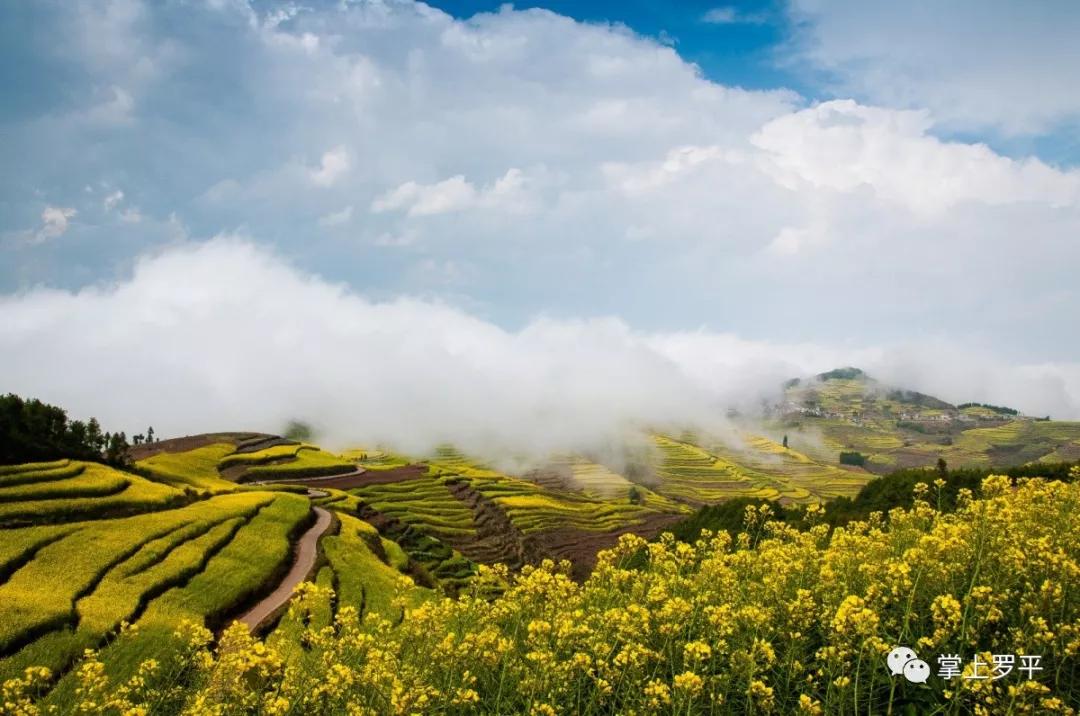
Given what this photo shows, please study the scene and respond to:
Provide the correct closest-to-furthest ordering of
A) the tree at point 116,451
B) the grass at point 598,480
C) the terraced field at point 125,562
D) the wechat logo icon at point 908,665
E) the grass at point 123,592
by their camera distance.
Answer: the wechat logo icon at point 908,665 → the grass at point 123,592 → the terraced field at point 125,562 → the tree at point 116,451 → the grass at point 598,480

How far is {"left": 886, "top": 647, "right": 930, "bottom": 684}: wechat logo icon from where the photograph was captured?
6.08m

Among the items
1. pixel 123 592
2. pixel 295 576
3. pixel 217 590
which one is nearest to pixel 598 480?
pixel 295 576

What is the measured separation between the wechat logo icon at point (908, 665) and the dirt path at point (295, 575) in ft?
78.9

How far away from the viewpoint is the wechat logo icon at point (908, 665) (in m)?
6.08

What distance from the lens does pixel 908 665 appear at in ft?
20.3

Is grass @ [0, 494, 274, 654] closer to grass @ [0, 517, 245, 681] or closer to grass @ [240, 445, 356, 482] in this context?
grass @ [0, 517, 245, 681]

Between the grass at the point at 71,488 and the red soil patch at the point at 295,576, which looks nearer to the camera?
the red soil patch at the point at 295,576

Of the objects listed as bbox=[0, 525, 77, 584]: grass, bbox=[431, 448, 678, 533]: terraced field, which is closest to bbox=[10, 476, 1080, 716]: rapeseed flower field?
bbox=[0, 525, 77, 584]: grass

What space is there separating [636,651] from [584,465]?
186 m

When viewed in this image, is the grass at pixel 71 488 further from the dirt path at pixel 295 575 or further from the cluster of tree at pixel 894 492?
the cluster of tree at pixel 894 492

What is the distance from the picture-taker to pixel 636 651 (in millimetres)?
6734

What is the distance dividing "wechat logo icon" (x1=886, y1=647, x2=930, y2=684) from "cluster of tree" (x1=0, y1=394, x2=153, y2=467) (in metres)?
58.0

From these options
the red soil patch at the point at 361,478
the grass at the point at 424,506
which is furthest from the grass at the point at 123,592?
the red soil patch at the point at 361,478

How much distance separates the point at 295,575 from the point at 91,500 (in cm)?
1488
